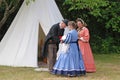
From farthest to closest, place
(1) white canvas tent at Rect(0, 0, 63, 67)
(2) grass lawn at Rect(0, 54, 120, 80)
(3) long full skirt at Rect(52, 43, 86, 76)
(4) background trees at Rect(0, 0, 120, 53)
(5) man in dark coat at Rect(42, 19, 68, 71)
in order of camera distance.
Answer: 1. (4) background trees at Rect(0, 0, 120, 53)
2. (1) white canvas tent at Rect(0, 0, 63, 67)
3. (5) man in dark coat at Rect(42, 19, 68, 71)
4. (3) long full skirt at Rect(52, 43, 86, 76)
5. (2) grass lawn at Rect(0, 54, 120, 80)

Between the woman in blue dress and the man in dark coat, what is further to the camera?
the man in dark coat

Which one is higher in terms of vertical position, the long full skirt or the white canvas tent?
the white canvas tent

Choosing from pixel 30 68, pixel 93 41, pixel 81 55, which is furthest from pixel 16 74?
pixel 93 41

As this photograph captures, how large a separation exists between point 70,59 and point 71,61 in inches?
2.2

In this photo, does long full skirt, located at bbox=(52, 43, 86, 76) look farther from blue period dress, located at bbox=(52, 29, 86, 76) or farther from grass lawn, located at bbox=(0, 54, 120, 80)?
grass lawn, located at bbox=(0, 54, 120, 80)

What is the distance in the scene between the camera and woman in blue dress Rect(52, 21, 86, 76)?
929cm

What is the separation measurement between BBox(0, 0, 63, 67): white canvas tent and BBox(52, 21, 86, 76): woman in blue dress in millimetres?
1617

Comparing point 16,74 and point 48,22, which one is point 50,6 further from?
point 16,74

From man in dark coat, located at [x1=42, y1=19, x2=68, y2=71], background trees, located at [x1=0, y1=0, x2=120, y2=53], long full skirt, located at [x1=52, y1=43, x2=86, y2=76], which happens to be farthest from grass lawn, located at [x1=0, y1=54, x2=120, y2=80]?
background trees, located at [x1=0, y1=0, x2=120, y2=53]

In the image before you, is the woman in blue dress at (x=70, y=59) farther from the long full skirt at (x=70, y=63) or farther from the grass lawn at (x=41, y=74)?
the grass lawn at (x=41, y=74)

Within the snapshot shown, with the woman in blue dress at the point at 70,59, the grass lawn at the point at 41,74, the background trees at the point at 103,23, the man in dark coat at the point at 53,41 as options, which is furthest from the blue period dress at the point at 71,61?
the background trees at the point at 103,23

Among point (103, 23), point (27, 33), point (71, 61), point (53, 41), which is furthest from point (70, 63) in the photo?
point (103, 23)

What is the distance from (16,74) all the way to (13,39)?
6.34 feet

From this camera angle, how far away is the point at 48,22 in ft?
37.0
